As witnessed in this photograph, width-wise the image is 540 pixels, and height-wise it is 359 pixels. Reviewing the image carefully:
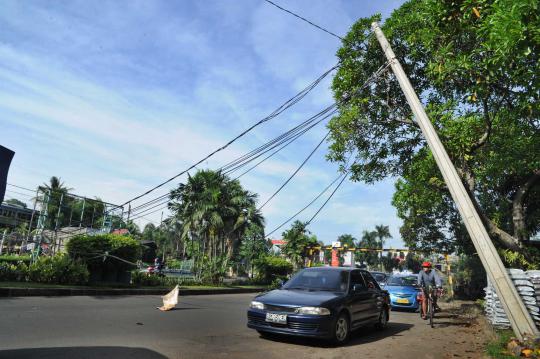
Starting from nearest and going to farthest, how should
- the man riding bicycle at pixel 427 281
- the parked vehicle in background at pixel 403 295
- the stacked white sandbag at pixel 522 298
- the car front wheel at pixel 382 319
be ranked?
the stacked white sandbag at pixel 522 298
the car front wheel at pixel 382 319
the man riding bicycle at pixel 427 281
the parked vehicle in background at pixel 403 295

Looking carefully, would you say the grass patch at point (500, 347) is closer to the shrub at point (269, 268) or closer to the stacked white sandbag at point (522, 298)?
the stacked white sandbag at point (522, 298)

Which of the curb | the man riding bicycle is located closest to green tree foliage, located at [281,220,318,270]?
the curb

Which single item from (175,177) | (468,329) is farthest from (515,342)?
(175,177)

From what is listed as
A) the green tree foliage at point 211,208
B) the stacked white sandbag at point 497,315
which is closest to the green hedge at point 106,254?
the green tree foliage at point 211,208

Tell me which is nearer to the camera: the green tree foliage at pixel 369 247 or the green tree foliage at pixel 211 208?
the green tree foliage at pixel 211 208

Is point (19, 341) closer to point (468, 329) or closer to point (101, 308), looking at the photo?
point (101, 308)

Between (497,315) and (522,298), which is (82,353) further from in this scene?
(497,315)

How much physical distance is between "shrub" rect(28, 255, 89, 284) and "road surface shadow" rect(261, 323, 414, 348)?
32.7 ft

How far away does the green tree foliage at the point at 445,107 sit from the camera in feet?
26.3

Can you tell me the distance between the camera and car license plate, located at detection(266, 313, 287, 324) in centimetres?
691

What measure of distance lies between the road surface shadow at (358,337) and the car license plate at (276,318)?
1.88 ft

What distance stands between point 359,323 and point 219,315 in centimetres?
432

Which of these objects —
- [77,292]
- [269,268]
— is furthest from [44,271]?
[269,268]

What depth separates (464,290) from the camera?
104 ft
